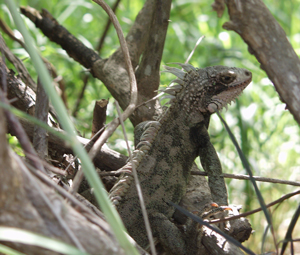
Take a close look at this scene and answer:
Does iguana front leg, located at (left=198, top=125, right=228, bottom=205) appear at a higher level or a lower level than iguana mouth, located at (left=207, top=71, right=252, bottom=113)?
lower

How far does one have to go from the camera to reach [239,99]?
199 inches

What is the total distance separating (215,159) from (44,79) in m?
2.07

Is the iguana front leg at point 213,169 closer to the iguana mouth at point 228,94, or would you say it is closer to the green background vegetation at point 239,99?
the iguana mouth at point 228,94

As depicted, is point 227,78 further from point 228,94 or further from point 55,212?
point 55,212

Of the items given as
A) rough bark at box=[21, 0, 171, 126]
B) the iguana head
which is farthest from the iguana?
rough bark at box=[21, 0, 171, 126]

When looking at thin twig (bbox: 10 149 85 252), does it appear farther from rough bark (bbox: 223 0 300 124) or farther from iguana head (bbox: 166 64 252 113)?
iguana head (bbox: 166 64 252 113)

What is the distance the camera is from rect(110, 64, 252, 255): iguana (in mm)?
2551

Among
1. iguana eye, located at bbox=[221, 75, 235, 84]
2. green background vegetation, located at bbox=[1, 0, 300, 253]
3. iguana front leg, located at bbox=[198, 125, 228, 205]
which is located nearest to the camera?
iguana front leg, located at bbox=[198, 125, 228, 205]

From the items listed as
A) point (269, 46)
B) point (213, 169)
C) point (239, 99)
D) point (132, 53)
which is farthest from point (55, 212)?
point (239, 99)

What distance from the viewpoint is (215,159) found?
2.87m

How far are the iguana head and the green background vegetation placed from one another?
1.05 m

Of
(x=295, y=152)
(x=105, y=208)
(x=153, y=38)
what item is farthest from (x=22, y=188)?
(x=295, y=152)

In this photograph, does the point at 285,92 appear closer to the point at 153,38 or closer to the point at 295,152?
the point at 153,38

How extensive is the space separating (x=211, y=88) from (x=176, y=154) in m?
0.73
